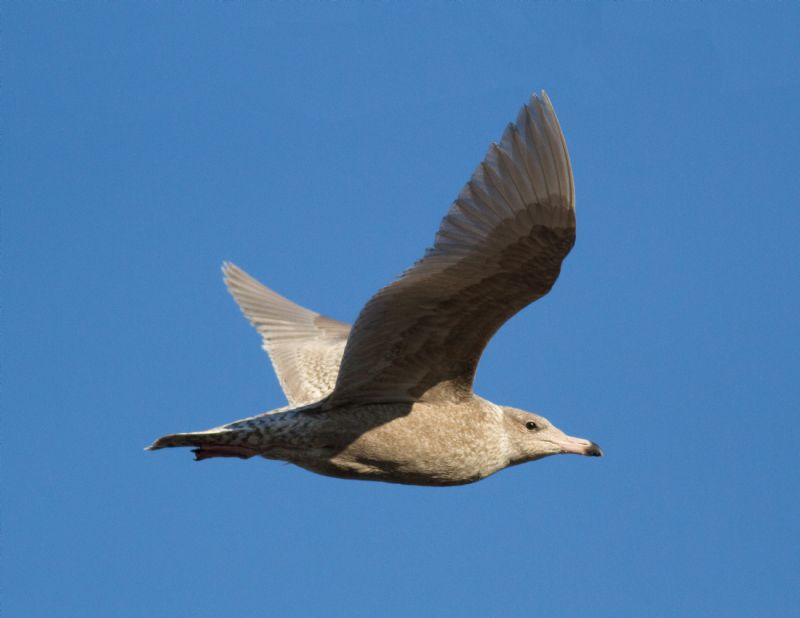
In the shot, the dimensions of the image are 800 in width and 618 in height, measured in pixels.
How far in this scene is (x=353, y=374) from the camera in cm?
933

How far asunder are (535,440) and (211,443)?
285cm

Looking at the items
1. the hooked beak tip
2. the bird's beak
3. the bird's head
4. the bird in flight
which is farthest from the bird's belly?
the hooked beak tip

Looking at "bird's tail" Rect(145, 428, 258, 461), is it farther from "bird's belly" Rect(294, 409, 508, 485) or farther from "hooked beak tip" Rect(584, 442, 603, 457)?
"hooked beak tip" Rect(584, 442, 603, 457)

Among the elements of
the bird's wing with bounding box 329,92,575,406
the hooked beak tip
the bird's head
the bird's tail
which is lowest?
the hooked beak tip

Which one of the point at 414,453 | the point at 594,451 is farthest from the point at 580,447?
the point at 414,453

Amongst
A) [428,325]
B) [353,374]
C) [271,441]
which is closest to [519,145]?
[428,325]

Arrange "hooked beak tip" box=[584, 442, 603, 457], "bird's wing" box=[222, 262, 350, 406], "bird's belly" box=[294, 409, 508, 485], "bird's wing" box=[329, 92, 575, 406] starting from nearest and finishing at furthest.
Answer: "bird's wing" box=[329, 92, 575, 406] < "bird's belly" box=[294, 409, 508, 485] < "hooked beak tip" box=[584, 442, 603, 457] < "bird's wing" box=[222, 262, 350, 406]

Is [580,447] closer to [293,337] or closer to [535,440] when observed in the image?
[535,440]

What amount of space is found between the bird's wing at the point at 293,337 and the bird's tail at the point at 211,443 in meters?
1.70

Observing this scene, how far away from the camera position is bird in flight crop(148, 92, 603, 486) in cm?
842

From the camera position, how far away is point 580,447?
→ 10.5 meters

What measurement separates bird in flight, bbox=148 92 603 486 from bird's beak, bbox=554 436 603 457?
0.01 meters

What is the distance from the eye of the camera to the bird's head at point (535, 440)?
1018cm

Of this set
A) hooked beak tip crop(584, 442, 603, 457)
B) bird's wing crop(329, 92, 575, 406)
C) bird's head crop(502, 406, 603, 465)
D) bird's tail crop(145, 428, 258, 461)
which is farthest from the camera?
hooked beak tip crop(584, 442, 603, 457)
